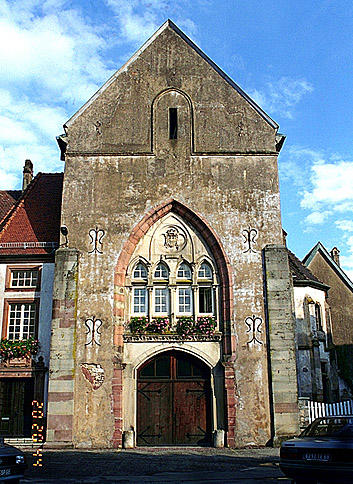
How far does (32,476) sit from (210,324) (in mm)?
8190

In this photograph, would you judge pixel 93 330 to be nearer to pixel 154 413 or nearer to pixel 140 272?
pixel 140 272

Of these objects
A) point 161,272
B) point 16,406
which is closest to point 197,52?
point 161,272

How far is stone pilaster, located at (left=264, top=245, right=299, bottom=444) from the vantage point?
17625 mm

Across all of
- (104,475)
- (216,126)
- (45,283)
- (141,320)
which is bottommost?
(104,475)

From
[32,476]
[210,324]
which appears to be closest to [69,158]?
[210,324]

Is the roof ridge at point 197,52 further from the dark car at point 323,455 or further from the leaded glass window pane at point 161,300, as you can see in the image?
the dark car at point 323,455

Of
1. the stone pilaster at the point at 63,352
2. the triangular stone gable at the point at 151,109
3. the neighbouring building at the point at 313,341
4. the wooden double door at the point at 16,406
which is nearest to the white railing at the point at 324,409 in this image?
the neighbouring building at the point at 313,341

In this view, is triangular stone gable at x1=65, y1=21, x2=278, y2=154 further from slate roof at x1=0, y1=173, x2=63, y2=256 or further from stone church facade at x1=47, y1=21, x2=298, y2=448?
slate roof at x1=0, y1=173, x2=63, y2=256

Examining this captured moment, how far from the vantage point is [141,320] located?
19047 millimetres

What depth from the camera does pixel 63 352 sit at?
60.0 feet

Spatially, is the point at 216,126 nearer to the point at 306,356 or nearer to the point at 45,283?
the point at 45,283

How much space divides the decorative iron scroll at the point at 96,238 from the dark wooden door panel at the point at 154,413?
15.7 feet

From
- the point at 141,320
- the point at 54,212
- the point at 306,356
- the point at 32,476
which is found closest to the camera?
the point at 32,476

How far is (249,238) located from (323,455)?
10.3 m
